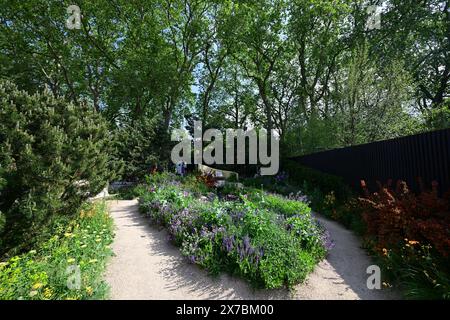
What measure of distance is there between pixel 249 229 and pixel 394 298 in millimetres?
2149

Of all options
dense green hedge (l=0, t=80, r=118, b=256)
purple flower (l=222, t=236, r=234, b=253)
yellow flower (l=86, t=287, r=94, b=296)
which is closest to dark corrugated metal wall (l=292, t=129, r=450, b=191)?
purple flower (l=222, t=236, r=234, b=253)

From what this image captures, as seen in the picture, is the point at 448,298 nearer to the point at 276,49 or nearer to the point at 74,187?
the point at 74,187

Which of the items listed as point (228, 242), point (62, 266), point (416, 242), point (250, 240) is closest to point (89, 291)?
point (62, 266)

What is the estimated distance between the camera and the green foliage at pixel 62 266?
2.47 meters

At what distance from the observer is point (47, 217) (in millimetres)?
3412

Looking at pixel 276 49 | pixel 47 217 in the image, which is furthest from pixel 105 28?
pixel 47 217

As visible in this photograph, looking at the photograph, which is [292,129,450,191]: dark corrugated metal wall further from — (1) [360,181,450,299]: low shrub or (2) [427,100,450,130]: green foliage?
(2) [427,100,450,130]: green foliage

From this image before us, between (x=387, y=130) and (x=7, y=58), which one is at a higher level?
(x=7, y=58)

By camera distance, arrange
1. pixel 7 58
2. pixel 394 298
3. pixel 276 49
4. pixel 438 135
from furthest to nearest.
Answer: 1. pixel 276 49
2. pixel 7 58
3. pixel 438 135
4. pixel 394 298

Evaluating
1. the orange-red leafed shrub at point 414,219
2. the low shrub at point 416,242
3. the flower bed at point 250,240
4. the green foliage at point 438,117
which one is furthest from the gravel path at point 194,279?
the green foliage at point 438,117

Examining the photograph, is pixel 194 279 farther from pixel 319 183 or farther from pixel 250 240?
pixel 319 183

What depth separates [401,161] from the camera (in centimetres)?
528

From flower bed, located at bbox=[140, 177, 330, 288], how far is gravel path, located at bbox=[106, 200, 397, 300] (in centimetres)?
14

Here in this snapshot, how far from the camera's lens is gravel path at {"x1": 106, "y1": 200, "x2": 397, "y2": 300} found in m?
2.85
